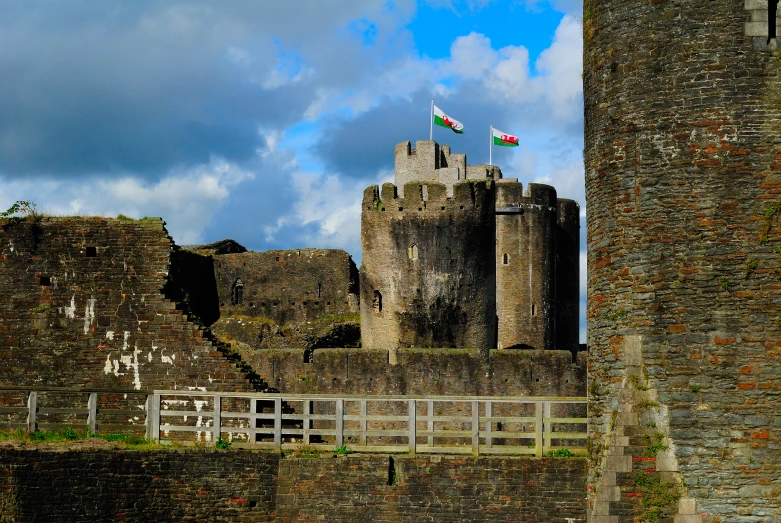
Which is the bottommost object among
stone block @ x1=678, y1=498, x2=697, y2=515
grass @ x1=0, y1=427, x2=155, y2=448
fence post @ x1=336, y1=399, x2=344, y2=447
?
stone block @ x1=678, y1=498, x2=697, y2=515

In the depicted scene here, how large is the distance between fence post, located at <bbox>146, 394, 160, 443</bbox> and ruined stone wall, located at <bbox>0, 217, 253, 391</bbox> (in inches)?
42.8

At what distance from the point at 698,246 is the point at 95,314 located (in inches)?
452

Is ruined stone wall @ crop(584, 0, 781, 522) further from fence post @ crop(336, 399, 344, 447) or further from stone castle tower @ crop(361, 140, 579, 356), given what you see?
stone castle tower @ crop(361, 140, 579, 356)

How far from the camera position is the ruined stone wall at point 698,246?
17781 millimetres

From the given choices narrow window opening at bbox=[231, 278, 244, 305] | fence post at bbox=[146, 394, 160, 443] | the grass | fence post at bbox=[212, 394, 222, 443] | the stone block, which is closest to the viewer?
the stone block

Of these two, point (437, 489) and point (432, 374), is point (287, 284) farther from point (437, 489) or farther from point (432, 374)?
point (437, 489)

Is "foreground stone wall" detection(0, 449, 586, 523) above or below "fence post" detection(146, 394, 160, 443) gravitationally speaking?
below

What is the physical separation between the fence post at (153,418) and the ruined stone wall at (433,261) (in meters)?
19.4

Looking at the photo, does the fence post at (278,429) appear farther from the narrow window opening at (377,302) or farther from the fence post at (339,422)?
the narrow window opening at (377,302)

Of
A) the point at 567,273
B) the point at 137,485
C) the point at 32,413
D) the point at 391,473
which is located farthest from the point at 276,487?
the point at 567,273

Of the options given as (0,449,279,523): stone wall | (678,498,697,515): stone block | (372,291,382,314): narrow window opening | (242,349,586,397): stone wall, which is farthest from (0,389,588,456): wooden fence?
(372,291,382,314): narrow window opening

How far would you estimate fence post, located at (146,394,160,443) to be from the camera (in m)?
23.2

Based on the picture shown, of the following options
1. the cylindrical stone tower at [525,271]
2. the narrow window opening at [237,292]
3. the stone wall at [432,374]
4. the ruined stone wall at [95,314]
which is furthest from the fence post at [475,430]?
the narrow window opening at [237,292]

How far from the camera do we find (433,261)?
42.2 m
